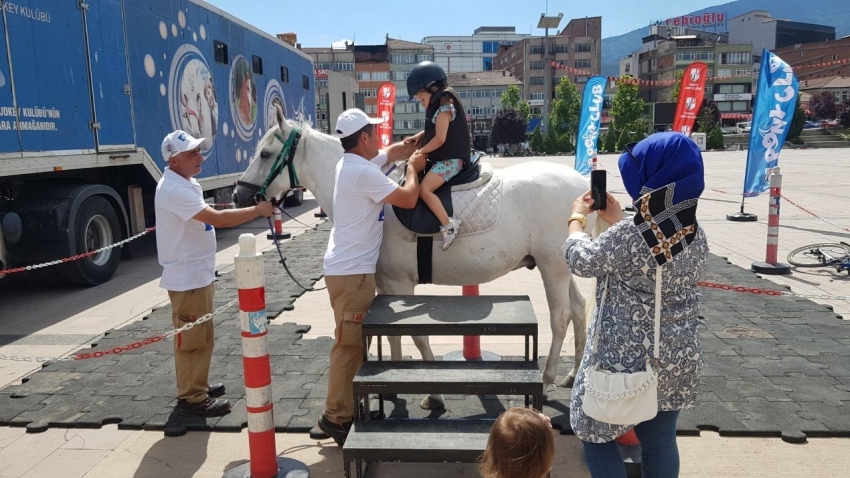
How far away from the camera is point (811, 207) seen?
45.5ft

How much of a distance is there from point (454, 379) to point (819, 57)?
105970 mm

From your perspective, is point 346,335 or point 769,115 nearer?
point 346,335

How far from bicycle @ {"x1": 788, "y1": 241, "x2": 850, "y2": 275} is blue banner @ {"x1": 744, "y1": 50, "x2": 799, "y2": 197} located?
277cm

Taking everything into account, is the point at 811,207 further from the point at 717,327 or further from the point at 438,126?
the point at 438,126

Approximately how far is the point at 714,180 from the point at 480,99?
61064 mm

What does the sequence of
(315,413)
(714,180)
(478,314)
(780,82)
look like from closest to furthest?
(478,314) < (315,413) < (780,82) < (714,180)

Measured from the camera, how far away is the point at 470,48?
121625 millimetres

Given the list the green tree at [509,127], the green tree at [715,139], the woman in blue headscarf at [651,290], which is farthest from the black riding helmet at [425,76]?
the green tree at [509,127]

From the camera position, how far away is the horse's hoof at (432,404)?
4.01 metres

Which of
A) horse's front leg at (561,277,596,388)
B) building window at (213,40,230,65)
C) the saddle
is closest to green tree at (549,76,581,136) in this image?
building window at (213,40,230,65)

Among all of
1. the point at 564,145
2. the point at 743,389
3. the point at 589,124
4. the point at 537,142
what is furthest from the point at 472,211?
the point at 537,142

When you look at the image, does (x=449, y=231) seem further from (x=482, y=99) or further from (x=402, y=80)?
(x=402, y=80)

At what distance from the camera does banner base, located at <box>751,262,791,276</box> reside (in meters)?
7.78

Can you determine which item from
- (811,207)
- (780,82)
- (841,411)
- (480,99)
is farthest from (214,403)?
(480,99)
